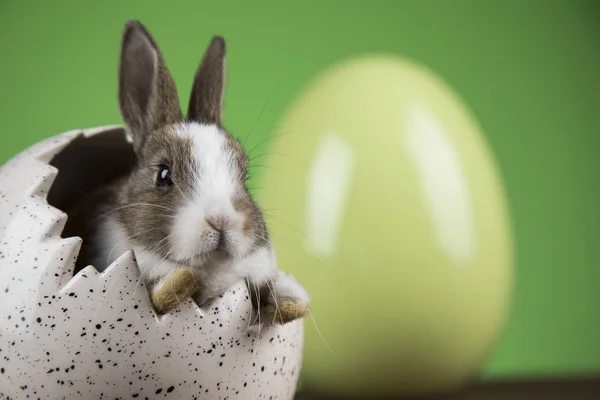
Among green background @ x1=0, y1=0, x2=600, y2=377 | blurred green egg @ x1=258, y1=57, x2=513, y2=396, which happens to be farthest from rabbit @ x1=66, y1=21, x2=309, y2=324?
green background @ x1=0, y1=0, x2=600, y2=377

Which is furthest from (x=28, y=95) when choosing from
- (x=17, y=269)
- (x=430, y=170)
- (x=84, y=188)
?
(x=17, y=269)

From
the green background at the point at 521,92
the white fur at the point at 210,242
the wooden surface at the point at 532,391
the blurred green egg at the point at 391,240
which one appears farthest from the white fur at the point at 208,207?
the green background at the point at 521,92

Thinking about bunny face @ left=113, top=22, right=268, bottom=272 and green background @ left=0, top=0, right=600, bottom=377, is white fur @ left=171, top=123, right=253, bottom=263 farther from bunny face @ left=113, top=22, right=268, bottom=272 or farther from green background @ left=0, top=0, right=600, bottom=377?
green background @ left=0, top=0, right=600, bottom=377

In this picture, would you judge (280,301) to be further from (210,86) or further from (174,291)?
(210,86)

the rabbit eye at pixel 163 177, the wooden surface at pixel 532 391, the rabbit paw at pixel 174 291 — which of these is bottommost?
the wooden surface at pixel 532 391

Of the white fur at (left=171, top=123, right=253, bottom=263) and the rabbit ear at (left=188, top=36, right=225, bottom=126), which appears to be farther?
the rabbit ear at (left=188, top=36, right=225, bottom=126)

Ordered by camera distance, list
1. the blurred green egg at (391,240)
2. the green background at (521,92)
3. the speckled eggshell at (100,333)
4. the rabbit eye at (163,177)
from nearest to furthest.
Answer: the speckled eggshell at (100,333), the rabbit eye at (163,177), the blurred green egg at (391,240), the green background at (521,92)

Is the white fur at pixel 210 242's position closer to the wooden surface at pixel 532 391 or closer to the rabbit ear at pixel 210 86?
the rabbit ear at pixel 210 86
